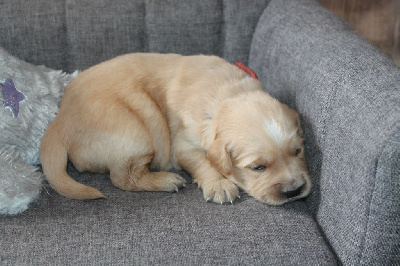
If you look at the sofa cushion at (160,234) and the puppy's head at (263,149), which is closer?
the sofa cushion at (160,234)

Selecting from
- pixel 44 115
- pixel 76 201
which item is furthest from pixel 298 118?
pixel 44 115

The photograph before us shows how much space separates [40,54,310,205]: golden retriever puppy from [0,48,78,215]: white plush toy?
0.36 ft

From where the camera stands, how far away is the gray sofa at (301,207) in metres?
1.86

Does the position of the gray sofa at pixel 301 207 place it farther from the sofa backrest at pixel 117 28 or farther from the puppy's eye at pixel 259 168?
the sofa backrest at pixel 117 28

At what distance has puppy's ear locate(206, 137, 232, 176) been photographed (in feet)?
7.82

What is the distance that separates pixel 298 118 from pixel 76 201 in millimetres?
1167

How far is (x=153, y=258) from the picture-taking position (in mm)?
1966

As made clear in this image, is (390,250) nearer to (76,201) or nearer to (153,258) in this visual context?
(153,258)

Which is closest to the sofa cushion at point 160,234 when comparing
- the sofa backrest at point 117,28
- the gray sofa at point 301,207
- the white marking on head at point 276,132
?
the gray sofa at point 301,207

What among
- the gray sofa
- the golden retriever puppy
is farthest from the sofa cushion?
the golden retriever puppy

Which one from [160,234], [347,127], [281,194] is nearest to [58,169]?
[160,234]

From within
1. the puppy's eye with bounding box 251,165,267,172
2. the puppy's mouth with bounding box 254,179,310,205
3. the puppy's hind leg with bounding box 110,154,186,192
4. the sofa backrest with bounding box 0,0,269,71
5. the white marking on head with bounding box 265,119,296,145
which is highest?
the sofa backrest with bounding box 0,0,269,71

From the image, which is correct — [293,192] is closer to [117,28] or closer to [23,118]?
[23,118]

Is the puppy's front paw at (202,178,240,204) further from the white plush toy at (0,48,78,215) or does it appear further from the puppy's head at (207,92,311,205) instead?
the white plush toy at (0,48,78,215)
